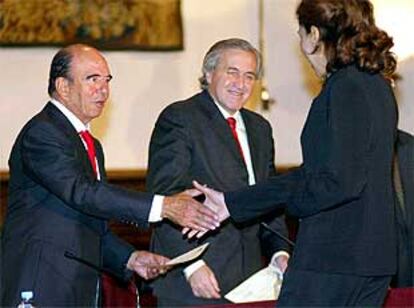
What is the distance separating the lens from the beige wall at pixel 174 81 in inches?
211

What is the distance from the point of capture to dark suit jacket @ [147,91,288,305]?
3590mm

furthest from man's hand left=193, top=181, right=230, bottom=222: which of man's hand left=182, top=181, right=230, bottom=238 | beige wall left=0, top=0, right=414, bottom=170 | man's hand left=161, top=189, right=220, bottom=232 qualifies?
beige wall left=0, top=0, right=414, bottom=170

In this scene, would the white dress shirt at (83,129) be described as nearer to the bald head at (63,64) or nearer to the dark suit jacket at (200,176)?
the bald head at (63,64)

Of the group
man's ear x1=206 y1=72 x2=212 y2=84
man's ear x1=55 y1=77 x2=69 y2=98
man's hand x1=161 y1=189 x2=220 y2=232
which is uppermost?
man's ear x1=55 y1=77 x2=69 y2=98

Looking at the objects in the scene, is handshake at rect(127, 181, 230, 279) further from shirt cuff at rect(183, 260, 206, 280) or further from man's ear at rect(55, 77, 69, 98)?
man's ear at rect(55, 77, 69, 98)

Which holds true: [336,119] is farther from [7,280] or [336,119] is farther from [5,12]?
[5,12]

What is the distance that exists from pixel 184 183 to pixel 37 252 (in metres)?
0.69

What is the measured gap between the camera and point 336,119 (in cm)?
245

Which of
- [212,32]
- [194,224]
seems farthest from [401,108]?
[194,224]

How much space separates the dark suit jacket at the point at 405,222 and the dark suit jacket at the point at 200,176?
1.45 feet

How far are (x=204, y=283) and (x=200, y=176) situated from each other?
0.40 metres

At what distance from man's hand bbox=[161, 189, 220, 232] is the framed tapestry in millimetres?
2330

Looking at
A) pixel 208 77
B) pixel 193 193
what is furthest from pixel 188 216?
pixel 208 77

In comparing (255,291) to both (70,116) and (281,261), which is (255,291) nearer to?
(281,261)
